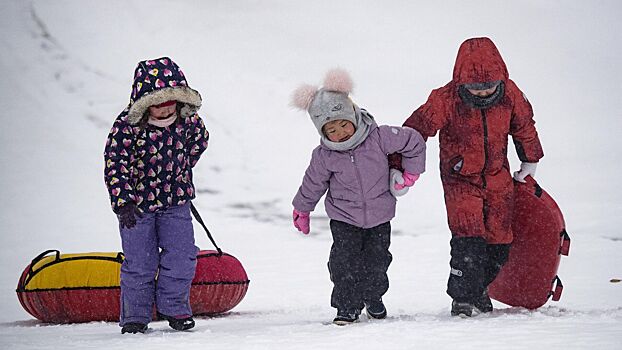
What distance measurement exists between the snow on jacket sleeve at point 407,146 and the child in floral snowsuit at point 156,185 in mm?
789

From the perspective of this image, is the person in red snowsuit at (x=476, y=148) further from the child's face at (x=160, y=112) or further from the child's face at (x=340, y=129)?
the child's face at (x=160, y=112)

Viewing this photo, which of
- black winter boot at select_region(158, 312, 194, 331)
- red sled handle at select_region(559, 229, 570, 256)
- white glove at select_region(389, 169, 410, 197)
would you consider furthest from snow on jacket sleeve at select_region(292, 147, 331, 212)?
red sled handle at select_region(559, 229, 570, 256)

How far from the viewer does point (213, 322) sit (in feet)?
12.3

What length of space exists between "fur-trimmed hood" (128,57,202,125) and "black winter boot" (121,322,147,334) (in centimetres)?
81

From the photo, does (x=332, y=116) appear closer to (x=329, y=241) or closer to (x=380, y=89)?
(x=329, y=241)

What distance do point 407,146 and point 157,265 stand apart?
45.8 inches

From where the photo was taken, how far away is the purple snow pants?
3207 mm

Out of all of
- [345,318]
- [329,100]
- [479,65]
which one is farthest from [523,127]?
[345,318]

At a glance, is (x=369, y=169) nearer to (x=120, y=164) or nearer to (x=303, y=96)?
(x=303, y=96)

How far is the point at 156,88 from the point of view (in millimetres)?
3133

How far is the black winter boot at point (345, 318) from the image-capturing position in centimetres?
322

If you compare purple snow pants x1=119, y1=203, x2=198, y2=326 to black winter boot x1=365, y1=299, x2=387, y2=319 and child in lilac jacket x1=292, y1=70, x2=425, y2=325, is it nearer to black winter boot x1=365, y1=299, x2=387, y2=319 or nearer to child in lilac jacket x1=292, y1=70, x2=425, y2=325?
child in lilac jacket x1=292, y1=70, x2=425, y2=325

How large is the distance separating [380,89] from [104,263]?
7.01 m

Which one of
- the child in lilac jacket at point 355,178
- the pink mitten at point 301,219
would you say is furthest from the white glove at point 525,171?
the pink mitten at point 301,219
